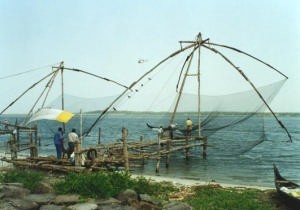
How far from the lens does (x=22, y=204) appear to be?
6.71 metres

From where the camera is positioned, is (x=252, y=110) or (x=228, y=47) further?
(x=252, y=110)

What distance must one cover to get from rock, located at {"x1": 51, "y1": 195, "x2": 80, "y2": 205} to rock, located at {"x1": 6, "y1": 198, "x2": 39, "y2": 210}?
0.41m

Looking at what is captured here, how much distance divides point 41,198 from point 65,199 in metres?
0.43

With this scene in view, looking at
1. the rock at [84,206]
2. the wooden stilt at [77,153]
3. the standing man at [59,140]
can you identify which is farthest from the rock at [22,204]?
the standing man at [59,140]

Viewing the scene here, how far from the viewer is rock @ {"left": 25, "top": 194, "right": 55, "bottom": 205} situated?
7051 mm

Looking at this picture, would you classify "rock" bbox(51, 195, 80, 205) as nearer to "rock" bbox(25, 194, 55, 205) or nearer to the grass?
"rock" bbox(25, 194, 55, 205)

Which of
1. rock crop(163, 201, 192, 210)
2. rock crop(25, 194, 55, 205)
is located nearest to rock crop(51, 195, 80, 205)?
rock crop(25, 194, 55, 205)

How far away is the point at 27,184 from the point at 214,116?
1050cm

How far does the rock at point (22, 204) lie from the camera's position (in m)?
6.65

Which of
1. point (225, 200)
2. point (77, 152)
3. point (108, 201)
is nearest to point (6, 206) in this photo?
point (108, 201)

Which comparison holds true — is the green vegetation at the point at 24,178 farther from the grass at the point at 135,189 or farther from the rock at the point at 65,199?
the rock at the point at 65,199

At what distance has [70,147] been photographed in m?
13.1

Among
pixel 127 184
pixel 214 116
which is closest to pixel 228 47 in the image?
pixel 214 116

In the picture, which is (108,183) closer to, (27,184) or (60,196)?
(60,196)
